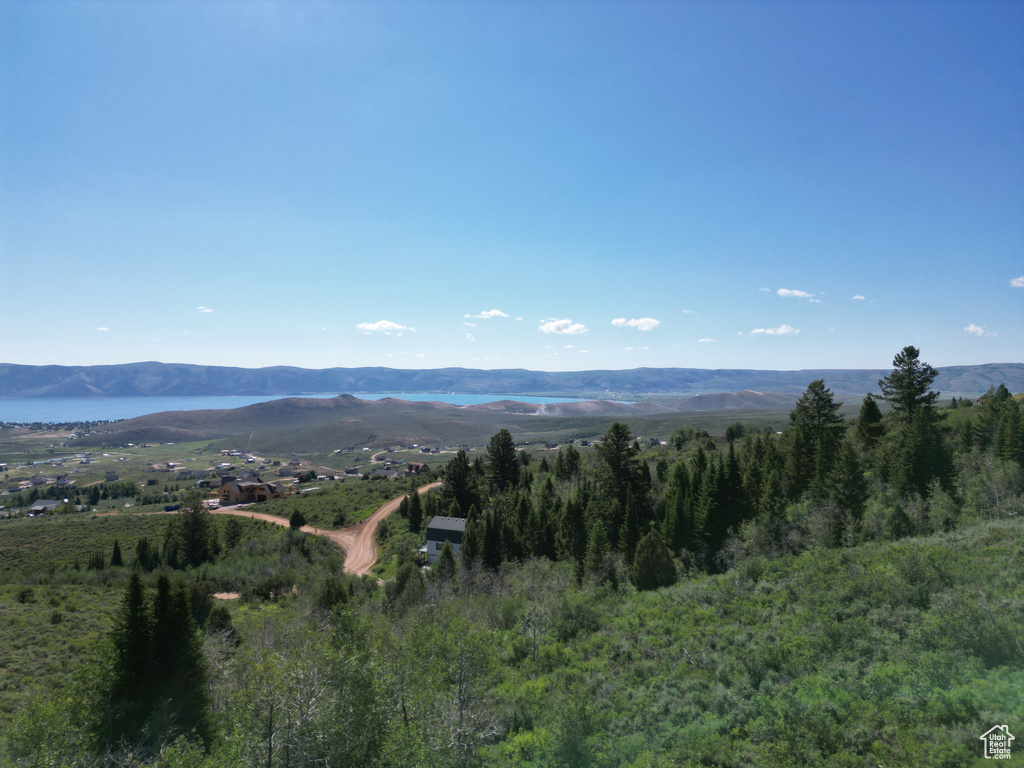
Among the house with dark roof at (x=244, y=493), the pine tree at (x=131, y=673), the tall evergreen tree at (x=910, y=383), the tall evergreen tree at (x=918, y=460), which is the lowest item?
the house with dark roof at (x=244, y=493)

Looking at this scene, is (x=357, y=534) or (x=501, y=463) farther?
(x=501, y=463)

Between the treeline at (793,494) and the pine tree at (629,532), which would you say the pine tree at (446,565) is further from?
the pine tree at (629,532)

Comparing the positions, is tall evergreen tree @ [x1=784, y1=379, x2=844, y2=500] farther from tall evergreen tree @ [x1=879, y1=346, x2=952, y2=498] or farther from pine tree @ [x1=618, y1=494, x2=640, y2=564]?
pine tree @ [x1=618, y1=494, x2=640, y2=564]

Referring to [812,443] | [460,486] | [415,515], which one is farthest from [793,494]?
[415,515]

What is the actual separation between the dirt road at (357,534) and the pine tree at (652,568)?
35.9 metres

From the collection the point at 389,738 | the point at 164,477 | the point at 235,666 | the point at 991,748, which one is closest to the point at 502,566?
the point at 235,666

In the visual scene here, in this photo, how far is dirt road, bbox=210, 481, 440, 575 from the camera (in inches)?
2391

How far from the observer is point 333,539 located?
69.0 metres

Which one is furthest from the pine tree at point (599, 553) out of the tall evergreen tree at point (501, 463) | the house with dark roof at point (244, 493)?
the house with dark roof at point (244, 493)

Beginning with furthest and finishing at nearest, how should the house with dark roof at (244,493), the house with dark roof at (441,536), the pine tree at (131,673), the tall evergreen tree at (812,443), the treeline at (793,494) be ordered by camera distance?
the house with dark roof at (244,493)
the house with dark roof at (441,536)
the tall evergreen tree at (812,443)
the treeline at (793,494)
the pine tree at (131,673)

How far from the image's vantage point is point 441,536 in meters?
60.8

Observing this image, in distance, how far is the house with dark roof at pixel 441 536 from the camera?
59281 millimetres

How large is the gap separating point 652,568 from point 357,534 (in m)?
51.8

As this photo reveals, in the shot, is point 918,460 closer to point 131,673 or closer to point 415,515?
point 131,673
